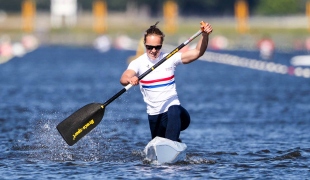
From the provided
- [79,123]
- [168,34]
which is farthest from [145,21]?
[79,123]

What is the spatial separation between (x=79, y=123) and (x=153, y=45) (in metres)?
1.85

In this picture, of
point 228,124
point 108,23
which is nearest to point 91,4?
point 108,23

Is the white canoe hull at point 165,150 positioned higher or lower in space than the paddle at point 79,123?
lower

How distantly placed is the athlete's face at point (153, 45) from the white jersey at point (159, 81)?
3.3 inches

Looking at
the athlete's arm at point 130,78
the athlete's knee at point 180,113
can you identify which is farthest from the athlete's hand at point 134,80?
the athlete's knee at point 180,113

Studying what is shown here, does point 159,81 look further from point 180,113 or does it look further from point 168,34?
point 168,34

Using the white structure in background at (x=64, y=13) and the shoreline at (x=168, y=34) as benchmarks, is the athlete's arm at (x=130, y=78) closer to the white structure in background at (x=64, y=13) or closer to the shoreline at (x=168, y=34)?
the shoreline at (x=168, y=34)

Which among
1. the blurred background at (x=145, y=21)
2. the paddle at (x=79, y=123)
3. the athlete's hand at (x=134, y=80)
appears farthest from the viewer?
the blurred background at (x=145, y=21)

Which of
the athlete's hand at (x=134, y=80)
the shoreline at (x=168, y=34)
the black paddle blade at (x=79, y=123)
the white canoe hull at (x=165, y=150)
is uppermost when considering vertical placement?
the shoreline at (x=168, y=34)

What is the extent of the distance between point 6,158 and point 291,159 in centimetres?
451

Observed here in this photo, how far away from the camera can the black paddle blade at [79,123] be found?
1400cm

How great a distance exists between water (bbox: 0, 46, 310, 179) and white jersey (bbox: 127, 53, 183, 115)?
94cm

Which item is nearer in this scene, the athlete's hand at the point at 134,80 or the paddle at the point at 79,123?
the athlete's hand at the point at 134,80

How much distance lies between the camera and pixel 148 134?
18406 mm
